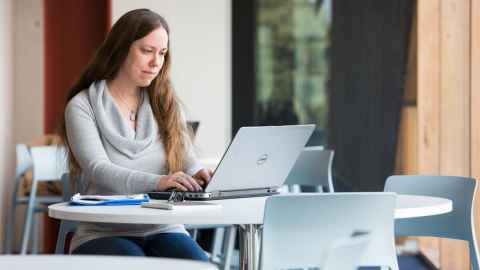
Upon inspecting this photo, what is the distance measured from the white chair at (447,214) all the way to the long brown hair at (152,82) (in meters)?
0.88

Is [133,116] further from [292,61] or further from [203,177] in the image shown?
[292,61]

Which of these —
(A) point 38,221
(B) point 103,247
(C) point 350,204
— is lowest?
(A) point 38,221

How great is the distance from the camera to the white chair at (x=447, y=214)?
9.91 ft

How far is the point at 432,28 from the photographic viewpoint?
564 cm

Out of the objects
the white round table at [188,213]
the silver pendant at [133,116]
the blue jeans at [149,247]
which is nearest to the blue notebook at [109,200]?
the white round table at [188,213]

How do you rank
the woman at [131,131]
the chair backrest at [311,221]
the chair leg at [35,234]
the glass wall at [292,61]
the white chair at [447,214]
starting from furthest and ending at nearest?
1. the glass wall at [292,61]
2. the chair leg at [35,234]
3. the white chair at [447,214]
4. the woman at [131,131]
5. the chair backrest at [311,221]

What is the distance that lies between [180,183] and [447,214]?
44.5 inches

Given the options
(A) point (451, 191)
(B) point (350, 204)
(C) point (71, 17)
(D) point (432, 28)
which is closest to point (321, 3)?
(D) point (432, 28)

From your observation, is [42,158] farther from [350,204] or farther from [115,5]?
[350,204]

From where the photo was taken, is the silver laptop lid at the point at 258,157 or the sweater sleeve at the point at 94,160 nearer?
the silver laptop lid at the point at 258,157

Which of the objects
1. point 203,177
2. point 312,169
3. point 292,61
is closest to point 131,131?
point 203,177

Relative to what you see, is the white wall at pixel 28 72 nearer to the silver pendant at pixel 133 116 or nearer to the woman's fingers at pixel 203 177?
the silver pendant at pixel 133 116

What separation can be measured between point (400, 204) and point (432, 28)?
3.36 meters

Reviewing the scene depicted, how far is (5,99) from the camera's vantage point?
6.07 meters
